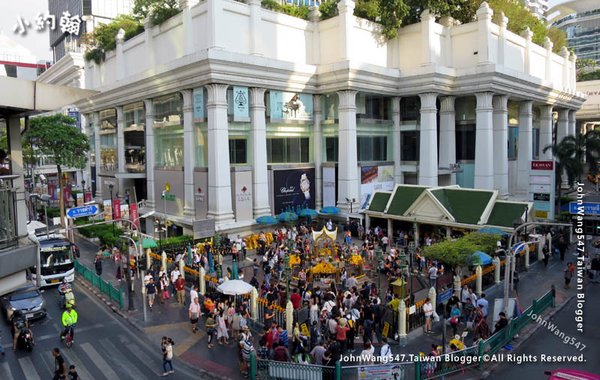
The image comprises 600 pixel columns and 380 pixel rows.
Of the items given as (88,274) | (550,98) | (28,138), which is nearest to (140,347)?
(88,274)

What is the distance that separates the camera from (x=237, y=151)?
124 ft

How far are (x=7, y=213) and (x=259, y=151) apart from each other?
3148cm

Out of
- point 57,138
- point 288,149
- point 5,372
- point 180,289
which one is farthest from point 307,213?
point 57,138

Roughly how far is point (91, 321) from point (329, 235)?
47.5 ft

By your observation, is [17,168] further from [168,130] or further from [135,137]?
[135,137]

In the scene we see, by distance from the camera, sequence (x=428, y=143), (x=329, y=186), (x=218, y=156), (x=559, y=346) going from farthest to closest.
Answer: (x=428, y=143)
(x=329, y=186)
(x=218, y=156)
(x=559, y=346)

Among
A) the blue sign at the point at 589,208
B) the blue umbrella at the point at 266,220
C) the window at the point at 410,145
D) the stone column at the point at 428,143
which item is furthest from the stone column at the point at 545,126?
the blue sign at the point at 589,208

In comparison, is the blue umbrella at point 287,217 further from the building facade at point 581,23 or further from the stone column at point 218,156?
the building facade at point 581,23

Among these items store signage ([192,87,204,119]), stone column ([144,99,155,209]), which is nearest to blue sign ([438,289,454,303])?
store signage ([192,87,204,119])

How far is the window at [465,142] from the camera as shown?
156 feet

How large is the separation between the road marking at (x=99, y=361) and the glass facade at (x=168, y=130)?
933 inches

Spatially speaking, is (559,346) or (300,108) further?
(300,108)

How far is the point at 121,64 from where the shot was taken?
49.2 m

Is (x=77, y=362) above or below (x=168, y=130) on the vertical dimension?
below
